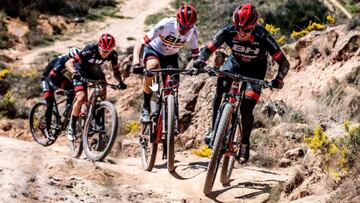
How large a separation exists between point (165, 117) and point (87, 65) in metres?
2.02

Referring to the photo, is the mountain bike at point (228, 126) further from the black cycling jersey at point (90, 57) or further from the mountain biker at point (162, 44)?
the black cycling jersey at point (90, 57)

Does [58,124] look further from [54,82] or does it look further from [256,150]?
[256,150]

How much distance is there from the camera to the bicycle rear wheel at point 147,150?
7.52m

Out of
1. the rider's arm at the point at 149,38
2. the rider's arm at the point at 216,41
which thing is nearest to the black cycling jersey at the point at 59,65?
the rider's arm at the point at 149,38

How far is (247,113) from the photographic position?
6.52 meters

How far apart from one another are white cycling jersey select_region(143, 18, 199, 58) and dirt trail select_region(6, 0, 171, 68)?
13.2m

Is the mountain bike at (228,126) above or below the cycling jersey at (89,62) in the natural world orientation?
below

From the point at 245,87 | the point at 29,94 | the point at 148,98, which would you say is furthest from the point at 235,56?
the point at 29,94

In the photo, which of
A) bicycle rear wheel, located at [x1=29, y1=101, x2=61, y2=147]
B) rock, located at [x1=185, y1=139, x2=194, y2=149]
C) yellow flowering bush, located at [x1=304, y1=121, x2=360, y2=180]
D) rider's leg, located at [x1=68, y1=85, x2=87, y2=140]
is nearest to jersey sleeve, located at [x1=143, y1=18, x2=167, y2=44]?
rider's leg, located at [x1=68, y1=85, x2=87, y2=140]

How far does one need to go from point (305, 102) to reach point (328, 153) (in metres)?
4.76

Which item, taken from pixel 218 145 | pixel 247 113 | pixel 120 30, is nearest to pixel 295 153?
pixel 247 113

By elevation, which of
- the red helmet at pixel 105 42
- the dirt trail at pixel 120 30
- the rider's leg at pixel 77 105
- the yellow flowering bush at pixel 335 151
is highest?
the dirt trail at pixel 120 30

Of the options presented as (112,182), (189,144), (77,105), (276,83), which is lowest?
(112,182)

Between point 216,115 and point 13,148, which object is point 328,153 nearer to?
point 216,115
